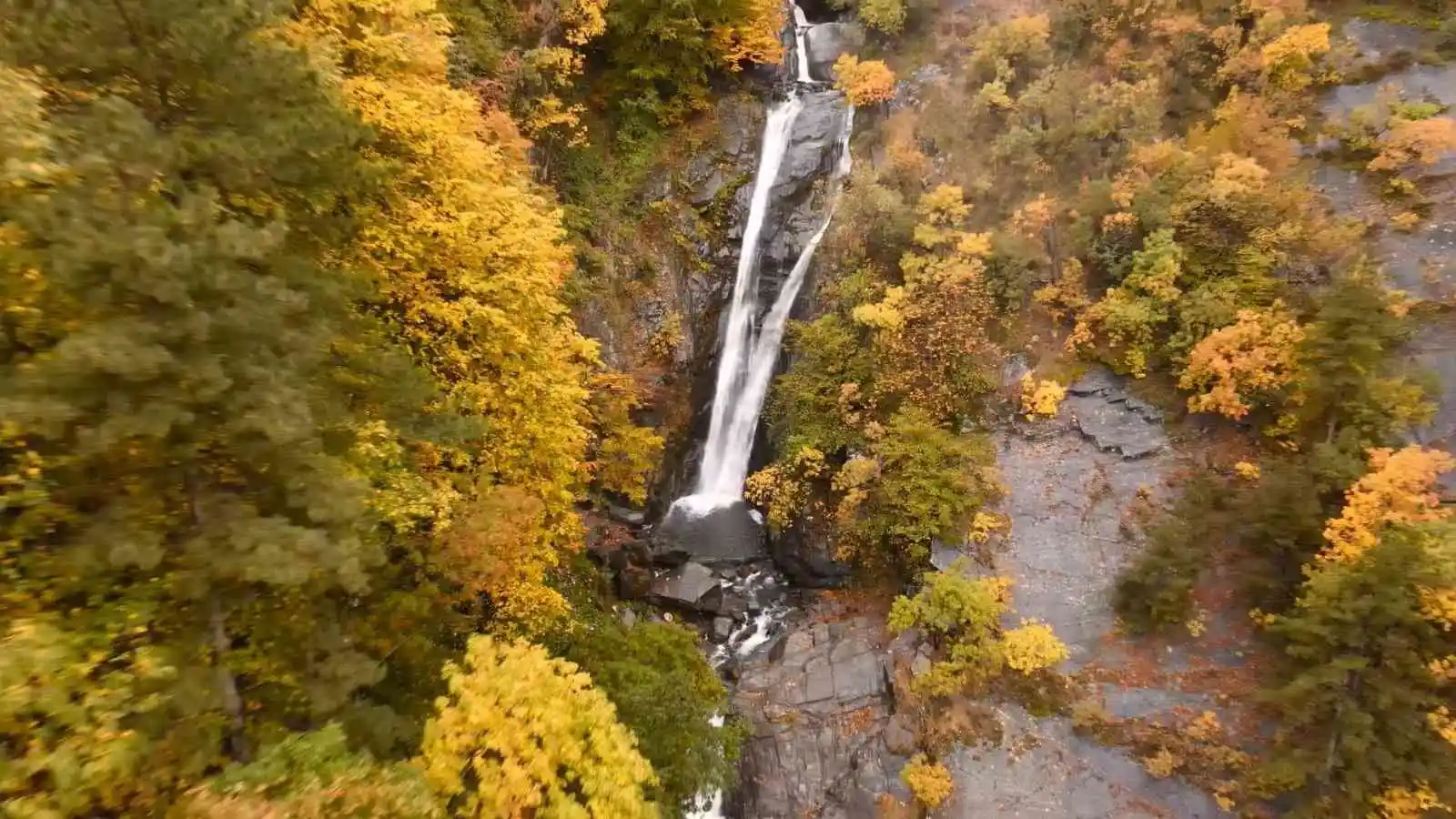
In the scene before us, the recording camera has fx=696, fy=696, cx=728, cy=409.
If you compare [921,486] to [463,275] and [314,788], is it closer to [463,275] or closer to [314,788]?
[463,275]

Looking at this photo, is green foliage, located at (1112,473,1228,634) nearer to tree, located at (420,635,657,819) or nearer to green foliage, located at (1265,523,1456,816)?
green foliage, located at (1265,523,1456,816)

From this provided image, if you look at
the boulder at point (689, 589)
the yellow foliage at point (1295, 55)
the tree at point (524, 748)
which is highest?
the yellow foliage at point (1295, 55)

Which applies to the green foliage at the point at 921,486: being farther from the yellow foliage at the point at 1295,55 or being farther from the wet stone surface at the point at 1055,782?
the yellow foliage at the point at 1295,55

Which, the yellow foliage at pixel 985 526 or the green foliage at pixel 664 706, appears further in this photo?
the yellow foliage at pixel 985 526

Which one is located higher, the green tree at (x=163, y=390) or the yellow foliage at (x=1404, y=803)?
the green tree at (x=163, y=390)

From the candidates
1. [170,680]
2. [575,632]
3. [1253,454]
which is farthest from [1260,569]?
[170,680]

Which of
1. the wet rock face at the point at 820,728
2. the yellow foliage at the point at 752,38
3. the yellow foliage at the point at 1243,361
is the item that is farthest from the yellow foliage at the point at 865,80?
the wet rock face at the point at 820,728

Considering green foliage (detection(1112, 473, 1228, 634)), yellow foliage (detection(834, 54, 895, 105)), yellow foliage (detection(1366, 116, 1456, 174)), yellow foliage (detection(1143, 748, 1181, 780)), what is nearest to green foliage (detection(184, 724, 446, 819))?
yellow foliage (detection(1143, 748, 1181, 780))
